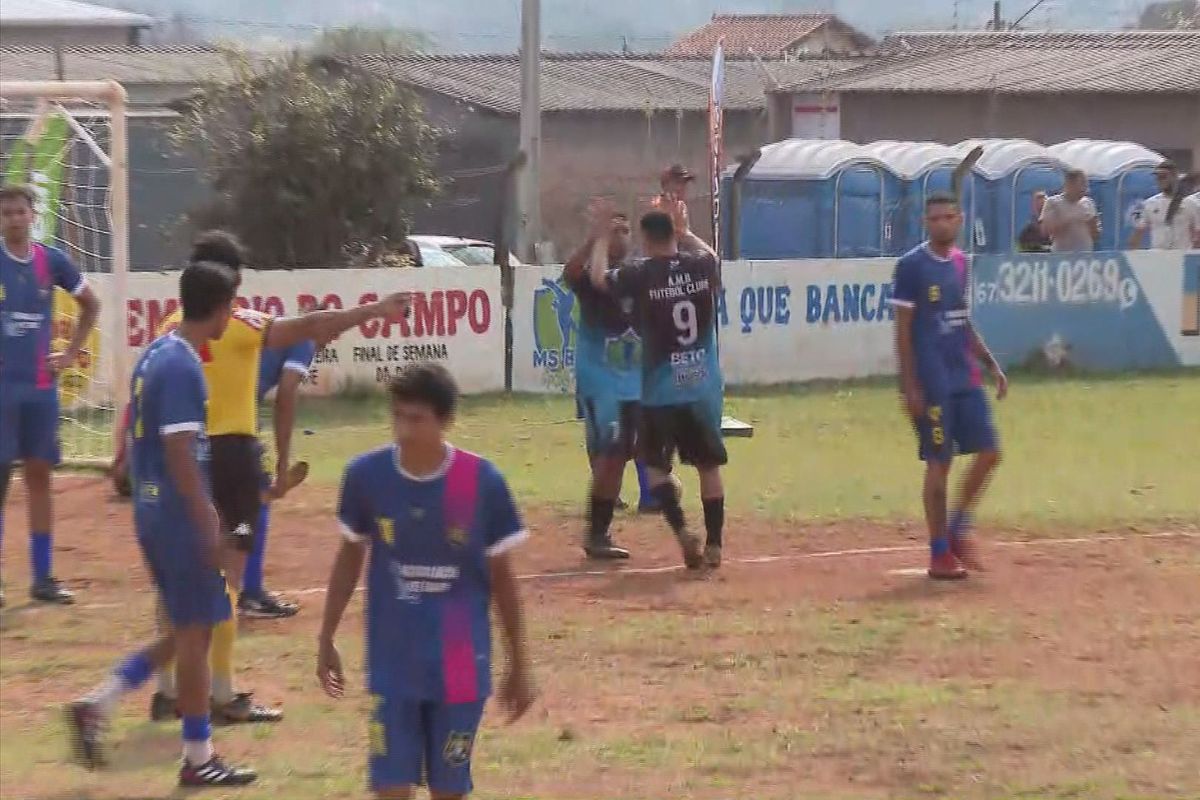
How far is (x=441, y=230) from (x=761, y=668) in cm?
2996

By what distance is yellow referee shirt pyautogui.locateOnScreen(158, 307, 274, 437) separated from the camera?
8.07m

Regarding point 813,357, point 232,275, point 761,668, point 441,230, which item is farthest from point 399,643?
point 441,230

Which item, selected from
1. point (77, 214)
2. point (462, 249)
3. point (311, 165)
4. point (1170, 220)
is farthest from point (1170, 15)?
point (77, 214)

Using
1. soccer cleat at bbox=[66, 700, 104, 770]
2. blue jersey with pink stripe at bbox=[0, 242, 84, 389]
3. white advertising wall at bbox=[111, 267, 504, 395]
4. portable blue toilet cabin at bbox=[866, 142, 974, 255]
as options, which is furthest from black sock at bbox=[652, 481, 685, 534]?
portable blue toilet cabin at bbox=[866, 142, 974, 255]

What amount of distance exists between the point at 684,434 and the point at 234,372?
3114 millimetres

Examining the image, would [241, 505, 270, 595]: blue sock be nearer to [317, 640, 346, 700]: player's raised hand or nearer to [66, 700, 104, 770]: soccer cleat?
[66, 700, 104, 770]: soccer cleat

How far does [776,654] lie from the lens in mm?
8641

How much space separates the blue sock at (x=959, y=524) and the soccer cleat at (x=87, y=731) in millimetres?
5272

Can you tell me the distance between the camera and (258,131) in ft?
80.2

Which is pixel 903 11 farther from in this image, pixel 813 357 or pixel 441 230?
pixel 813 357

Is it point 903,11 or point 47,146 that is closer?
point 47,146

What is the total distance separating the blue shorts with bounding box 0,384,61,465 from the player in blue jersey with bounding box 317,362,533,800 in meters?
5.13

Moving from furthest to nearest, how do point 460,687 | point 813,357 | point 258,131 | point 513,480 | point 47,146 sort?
point 258,131 → point 813,357 → point 47,146 → point 513,480 → point 460,687

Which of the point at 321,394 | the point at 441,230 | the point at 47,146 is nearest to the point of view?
the point at 47,146
